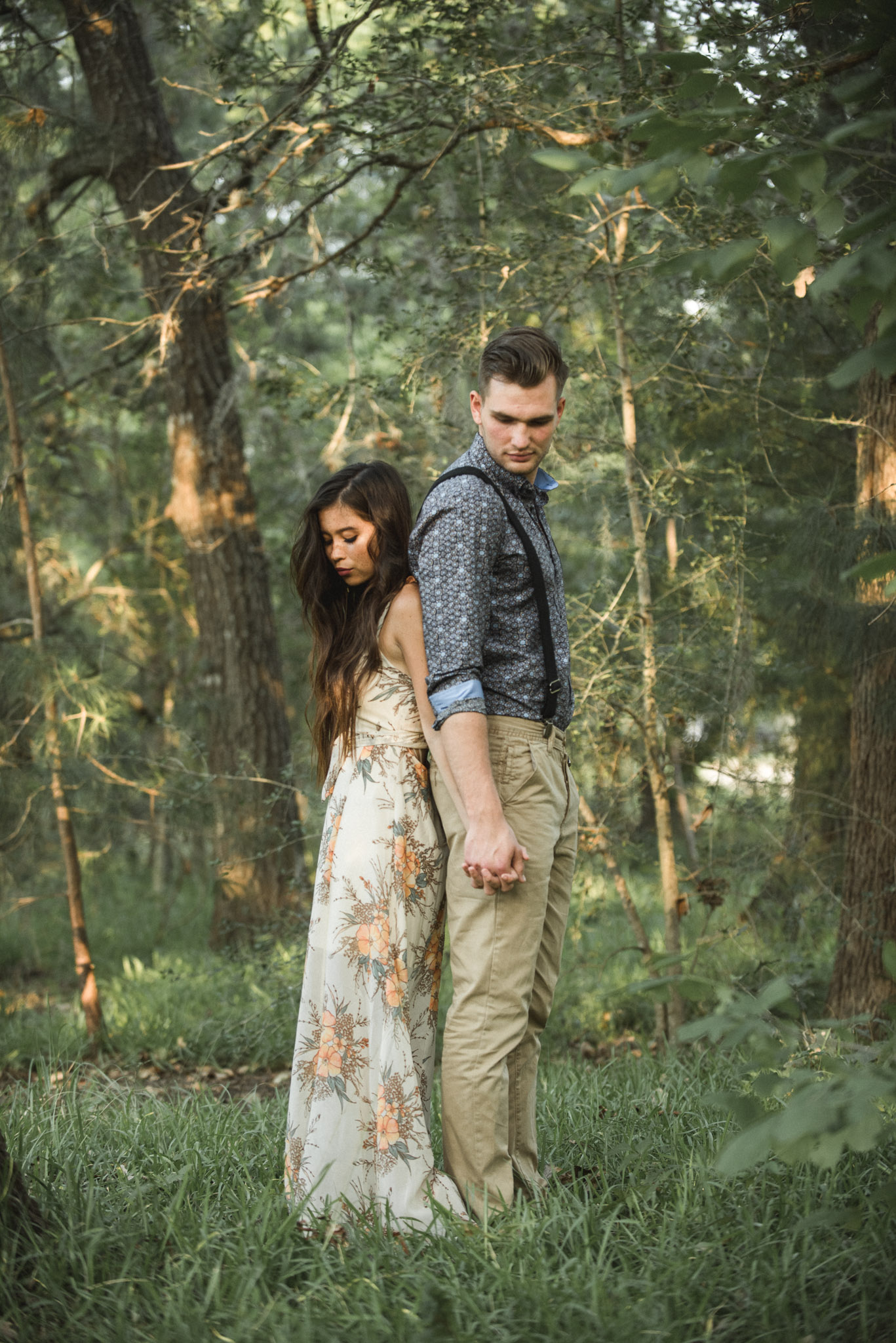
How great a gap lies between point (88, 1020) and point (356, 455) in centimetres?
372

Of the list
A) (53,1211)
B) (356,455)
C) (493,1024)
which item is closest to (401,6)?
(356,455)

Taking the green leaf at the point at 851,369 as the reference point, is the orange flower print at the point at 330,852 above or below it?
below

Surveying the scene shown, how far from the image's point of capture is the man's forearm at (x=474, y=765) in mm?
2152

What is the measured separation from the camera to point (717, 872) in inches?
187

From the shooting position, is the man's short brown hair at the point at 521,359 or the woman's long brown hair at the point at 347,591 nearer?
the man's short brown hair at the point at 521,359

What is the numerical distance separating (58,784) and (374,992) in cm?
282

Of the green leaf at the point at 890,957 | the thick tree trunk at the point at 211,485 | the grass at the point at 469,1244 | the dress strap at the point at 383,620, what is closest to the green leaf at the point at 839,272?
the green leaf at the point at 890,957

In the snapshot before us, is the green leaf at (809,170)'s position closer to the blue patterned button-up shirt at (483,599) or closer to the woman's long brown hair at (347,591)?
the blue patterned button-up shirt at (483,599)

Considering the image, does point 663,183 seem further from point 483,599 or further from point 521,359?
point 483,599

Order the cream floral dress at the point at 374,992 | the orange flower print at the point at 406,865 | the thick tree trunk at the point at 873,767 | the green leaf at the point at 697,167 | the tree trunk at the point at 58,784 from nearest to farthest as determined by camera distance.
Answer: the green leaf at the point at 697,167 → the cream floral dress at the point at 374,992 → the orange flower print at the point at 406,865 → the thick tree trunk at the point at 873,767 → the tree trunk at the point at 58,784

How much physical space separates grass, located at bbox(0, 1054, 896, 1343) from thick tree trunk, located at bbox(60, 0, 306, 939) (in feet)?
10.8

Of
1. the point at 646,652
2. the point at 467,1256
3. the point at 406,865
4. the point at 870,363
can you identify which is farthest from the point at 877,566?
the point at 646,652

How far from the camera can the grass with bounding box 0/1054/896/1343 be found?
186 centimetres

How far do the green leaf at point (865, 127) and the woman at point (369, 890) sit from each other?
4.39 ft
